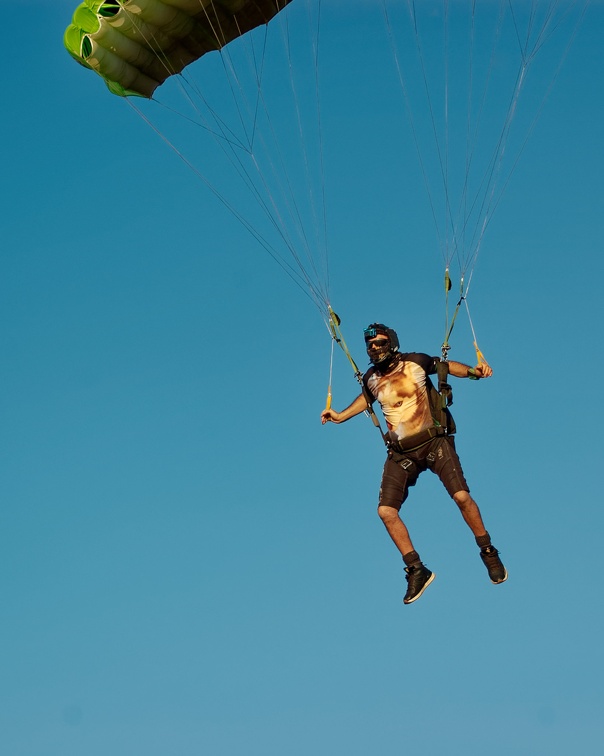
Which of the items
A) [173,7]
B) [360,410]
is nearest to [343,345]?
[360,410]

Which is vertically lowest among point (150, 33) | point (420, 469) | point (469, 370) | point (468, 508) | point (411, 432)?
point (468, 508)

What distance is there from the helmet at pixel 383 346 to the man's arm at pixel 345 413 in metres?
0.58

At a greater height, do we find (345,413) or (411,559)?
(345,413)

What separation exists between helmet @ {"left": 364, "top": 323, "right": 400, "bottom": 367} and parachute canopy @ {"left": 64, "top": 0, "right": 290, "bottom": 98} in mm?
6199

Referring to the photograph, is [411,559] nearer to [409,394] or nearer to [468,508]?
[468,508]

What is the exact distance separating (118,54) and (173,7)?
1199 millimetres

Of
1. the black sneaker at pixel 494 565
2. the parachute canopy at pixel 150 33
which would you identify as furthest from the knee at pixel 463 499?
the parachute canopy at pixel 150 33

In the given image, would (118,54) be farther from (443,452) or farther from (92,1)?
(443,452)

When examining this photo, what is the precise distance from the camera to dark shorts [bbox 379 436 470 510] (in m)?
16.9

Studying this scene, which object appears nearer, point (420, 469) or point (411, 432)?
point (411, 432)

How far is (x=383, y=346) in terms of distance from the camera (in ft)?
56.5

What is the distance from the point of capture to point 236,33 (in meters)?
21.7

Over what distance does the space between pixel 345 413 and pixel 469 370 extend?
1766mm

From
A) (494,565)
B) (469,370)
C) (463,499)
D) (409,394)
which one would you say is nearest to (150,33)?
(409,394)
